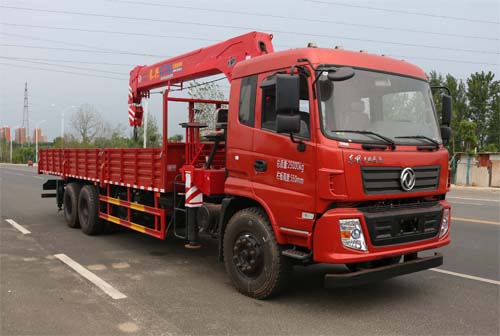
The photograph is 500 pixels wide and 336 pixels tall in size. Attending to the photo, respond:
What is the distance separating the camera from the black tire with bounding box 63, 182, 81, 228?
31.9 feet

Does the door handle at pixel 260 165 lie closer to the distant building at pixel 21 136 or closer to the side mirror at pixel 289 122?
the side mirror at pixel 289 122

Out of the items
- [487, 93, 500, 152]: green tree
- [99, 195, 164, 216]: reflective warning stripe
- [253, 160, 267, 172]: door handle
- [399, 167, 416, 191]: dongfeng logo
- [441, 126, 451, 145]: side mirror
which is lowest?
[99, 195, 164, 216]: reflective warning stripe

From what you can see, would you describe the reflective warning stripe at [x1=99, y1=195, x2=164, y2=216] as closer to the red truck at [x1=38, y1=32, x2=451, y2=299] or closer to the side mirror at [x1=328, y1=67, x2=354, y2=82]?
the red truck at [x1=38, y1=32, x2=451, y2=299]

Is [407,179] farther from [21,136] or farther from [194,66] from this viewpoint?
[21,136]

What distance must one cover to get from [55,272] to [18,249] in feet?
6.19

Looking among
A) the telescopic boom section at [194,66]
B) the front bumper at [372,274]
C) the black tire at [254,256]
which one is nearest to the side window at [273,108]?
the black tire at [254,256]

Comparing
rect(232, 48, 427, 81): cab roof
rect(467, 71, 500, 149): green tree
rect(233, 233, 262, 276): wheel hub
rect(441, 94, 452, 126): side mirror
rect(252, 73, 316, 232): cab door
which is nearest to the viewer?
rect(252, 73, 316, 232): cab door

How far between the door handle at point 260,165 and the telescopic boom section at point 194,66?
1761mm

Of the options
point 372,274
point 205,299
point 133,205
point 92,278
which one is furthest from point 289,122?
point 133,205

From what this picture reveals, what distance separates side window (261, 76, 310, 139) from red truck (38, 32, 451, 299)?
0.01 metres

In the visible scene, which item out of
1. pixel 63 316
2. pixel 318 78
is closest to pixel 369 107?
pixel 318 78

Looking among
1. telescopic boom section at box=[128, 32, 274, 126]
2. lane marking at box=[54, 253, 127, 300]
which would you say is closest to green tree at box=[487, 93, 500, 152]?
telescopic boom section at box=[128, 32, 274, 126]

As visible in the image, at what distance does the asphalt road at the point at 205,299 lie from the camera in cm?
440

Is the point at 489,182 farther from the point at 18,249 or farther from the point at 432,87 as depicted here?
the point at 18,249
